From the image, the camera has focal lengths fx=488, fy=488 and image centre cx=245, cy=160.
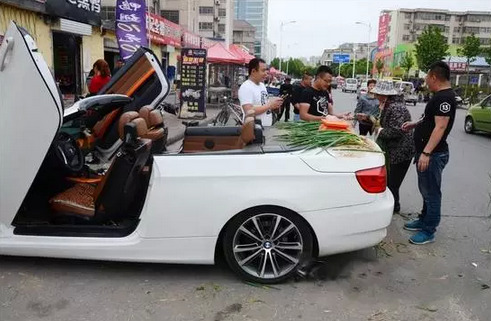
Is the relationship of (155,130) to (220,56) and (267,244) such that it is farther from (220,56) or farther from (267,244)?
(220,56)

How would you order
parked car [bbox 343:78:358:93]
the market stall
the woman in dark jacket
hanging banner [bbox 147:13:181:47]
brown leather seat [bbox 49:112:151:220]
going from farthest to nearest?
parked car [bbox 343:78:358:93] → hanging banner [bbox 147:13:181:47] → the market stall → the woman in dark jacket → brown leather seat [bbox 49:112:151:220]

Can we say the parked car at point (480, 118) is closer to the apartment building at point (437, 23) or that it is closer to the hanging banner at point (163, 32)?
the hanging banner at point (163, 32)

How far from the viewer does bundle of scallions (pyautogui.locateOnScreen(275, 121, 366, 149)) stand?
3.89 meters

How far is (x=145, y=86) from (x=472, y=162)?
7135mm

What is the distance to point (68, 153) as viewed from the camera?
4.59m

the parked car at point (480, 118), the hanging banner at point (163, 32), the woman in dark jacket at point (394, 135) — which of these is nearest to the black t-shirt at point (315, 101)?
the woman in dark jacket at point (394, 135)

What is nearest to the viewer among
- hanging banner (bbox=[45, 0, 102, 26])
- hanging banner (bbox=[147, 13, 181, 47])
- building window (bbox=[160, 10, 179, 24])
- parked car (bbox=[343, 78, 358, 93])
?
hanging banner (bbox=[45, 0, 102, 26])

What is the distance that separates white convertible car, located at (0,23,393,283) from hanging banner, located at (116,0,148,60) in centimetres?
806

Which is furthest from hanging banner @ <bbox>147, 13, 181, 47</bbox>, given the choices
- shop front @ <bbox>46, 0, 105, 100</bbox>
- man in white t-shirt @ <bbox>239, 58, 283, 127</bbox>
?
man in white t-shirt @ <bbox>239, 58, 283, 127</bbox>

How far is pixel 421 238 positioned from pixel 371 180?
58.0 inches

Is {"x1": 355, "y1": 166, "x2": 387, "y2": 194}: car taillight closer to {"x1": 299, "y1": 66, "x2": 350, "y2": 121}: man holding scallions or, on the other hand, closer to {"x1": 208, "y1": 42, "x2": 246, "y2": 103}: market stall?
{"x1": 299, "y1": 66, "x2": 350, "y2": 121}: man holding scallions

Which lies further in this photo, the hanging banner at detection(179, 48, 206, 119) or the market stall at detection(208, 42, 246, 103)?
the market stall at detection(208, 42, 246, 103)

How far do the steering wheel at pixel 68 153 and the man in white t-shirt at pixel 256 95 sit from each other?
1936mm

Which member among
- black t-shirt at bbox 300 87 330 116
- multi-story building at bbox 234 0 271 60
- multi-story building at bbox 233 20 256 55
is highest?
multi-story building at bbox 234 0 271 60
